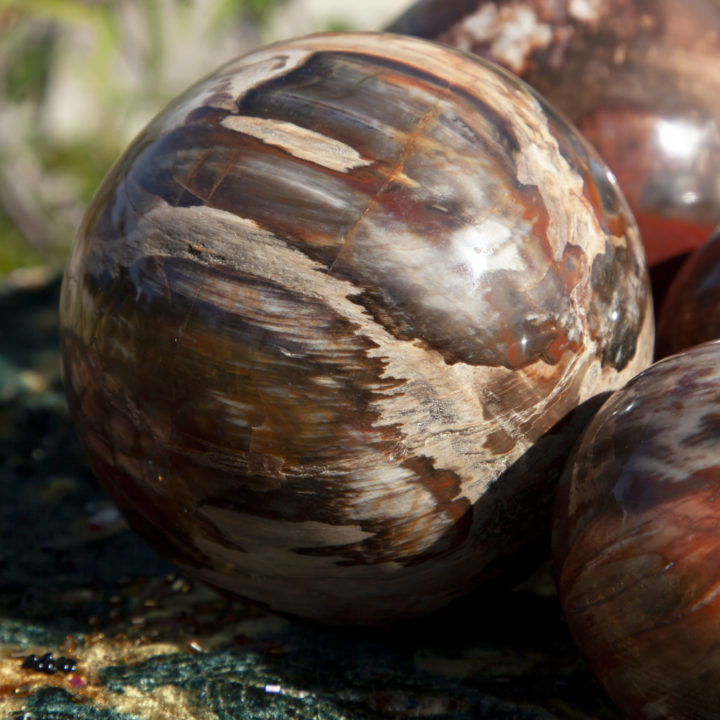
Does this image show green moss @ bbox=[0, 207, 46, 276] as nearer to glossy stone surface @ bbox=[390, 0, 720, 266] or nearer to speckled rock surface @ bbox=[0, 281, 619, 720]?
speckled rock surface @ bbox=[0, 281, 619, 720]

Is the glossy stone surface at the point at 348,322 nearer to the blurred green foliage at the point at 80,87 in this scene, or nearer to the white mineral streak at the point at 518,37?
the white mineral streak at the point at 518,37

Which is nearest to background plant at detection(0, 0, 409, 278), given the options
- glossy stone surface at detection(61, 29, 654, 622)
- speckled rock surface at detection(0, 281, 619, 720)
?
speckled rock surface at detection(0, 281, 619, 720)

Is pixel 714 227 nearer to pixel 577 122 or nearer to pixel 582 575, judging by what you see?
pixel 577 122

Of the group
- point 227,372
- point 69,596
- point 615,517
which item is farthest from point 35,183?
point 615,517

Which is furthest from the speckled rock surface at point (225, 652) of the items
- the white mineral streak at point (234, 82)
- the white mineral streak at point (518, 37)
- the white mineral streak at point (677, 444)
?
the white mineral streak at point (518, 37)

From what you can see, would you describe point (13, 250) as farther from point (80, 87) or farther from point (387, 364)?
point (387, 364)

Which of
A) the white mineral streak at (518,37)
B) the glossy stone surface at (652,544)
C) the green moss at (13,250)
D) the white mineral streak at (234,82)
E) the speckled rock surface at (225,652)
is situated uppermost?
the white mineral streak at (518,37)

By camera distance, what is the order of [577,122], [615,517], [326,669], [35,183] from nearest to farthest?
[615,517]
[326,669]
[577,122]
[35,183]

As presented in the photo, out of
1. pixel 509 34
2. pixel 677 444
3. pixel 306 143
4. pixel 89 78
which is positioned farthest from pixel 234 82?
pixel 89 78
